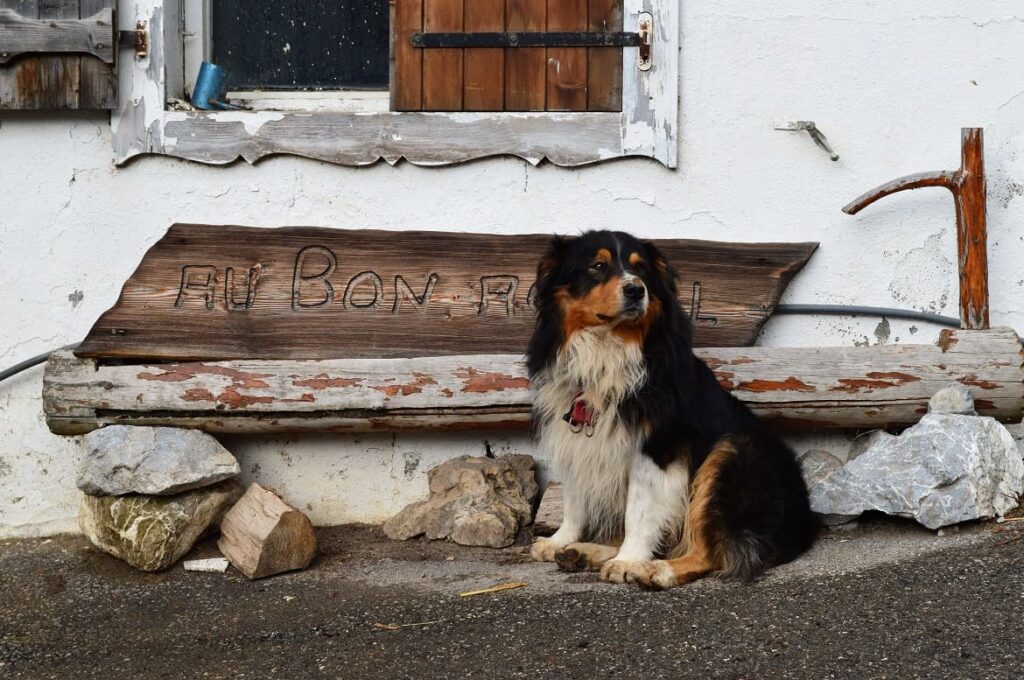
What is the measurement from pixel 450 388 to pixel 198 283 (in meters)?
1.20

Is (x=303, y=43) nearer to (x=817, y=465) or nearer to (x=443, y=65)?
(x=443, y=65)

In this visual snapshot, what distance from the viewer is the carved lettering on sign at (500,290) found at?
5.09 meters

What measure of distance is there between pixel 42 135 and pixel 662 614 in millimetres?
3407

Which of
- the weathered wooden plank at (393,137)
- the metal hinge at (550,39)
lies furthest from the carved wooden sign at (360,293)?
the metal hinge at (550,39)

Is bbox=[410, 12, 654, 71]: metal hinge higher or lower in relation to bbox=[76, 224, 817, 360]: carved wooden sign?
higher

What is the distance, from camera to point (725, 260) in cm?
506

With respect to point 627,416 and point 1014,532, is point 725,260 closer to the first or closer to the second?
point 627,416

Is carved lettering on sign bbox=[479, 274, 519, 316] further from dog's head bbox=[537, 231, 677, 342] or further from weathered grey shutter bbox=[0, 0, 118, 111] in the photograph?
weathered grey shutter bbox=[0, 0, 118, 111]

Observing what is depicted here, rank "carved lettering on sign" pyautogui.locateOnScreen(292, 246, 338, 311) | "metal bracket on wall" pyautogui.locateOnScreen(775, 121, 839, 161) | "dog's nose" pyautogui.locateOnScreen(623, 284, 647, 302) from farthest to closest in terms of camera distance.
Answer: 1. "carved lettering on sign" pyautogui.locateOnScreen(292, 246, 338, 311)
2. "metal bracket on wall" pyautogui.locateOnScreen(775, 121, 839, 161)
3. "dog's nose" pyautogui.locateOnScreen(623, 284, 647, 302)

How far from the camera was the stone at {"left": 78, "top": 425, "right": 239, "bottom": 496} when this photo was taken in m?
4.75

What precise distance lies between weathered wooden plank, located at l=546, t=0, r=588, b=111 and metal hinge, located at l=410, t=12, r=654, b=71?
4 cm

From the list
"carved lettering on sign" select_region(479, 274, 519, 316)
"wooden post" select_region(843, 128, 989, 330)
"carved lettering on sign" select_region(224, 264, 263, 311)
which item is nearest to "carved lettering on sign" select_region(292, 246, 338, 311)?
"carved lettering on sign" select_region(224, 264, 263, 311)

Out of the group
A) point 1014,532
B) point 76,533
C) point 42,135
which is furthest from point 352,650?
point 42,135

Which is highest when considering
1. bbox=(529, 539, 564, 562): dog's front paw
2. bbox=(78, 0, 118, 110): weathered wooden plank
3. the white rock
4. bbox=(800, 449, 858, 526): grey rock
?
bbox=(78, 0, 118, 110): weathered wooden plank
